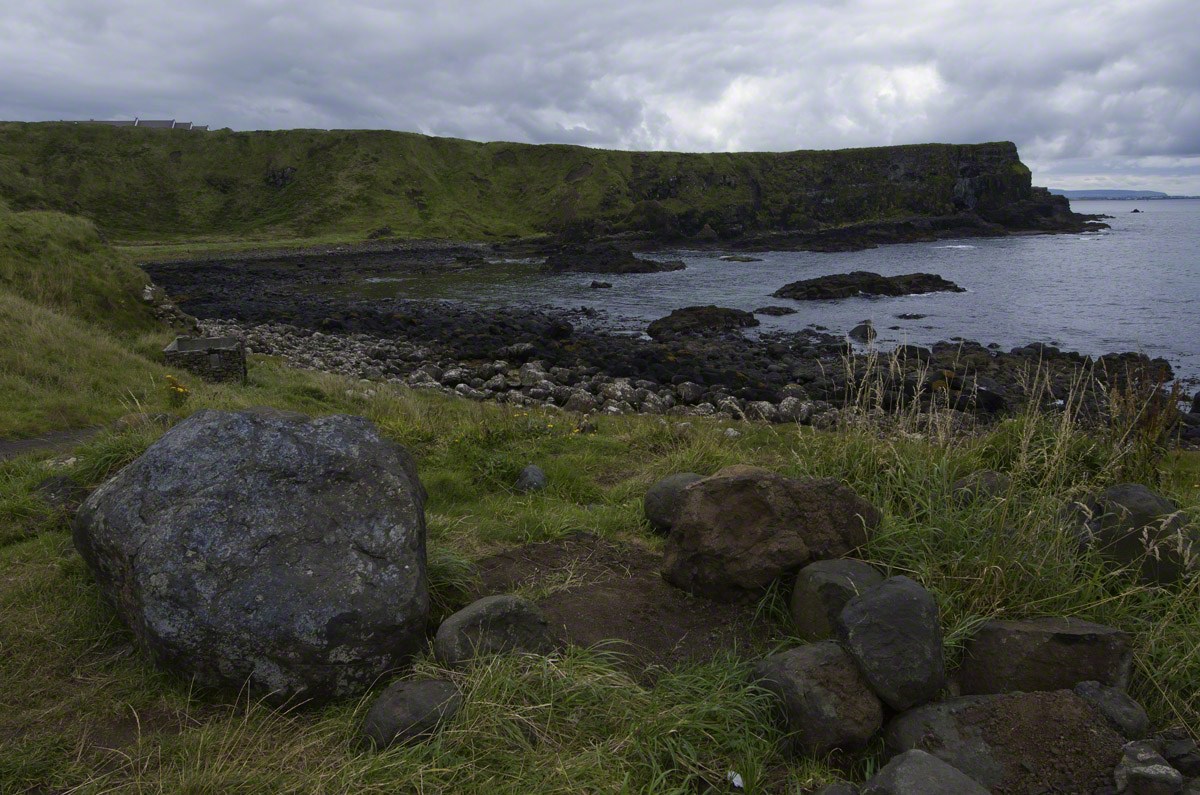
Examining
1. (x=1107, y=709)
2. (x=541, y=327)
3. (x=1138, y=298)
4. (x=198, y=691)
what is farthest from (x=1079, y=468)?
(x=1138, y=298)

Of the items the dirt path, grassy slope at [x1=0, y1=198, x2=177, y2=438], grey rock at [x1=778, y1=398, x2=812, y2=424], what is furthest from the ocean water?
grassy slope at [x1=0, y1=198, x2=177, y2=438]

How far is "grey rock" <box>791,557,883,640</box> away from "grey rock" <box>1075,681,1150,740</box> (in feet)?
3.99

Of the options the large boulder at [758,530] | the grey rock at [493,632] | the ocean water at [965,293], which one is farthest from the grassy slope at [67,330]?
the ocean water at [965,293]

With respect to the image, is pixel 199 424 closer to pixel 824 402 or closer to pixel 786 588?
pixel 786 588

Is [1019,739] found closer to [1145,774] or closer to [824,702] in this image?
[1145,774]

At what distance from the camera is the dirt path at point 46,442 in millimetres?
8617

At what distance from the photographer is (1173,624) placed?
441 cm

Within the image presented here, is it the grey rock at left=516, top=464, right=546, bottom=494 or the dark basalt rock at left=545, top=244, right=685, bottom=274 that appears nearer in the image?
the grey rock at left=516, top=464, right=546, bottom=494

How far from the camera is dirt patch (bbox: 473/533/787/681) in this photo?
4.60m

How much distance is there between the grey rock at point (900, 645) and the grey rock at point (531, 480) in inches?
180

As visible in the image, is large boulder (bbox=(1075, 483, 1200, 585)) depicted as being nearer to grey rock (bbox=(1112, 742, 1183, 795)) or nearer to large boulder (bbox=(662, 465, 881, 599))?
large boulder (bbox=(662, 465, 881, 599))

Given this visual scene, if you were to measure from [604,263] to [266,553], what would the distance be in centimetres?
6214

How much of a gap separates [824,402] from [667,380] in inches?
214

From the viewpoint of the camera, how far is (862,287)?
45531 mm
